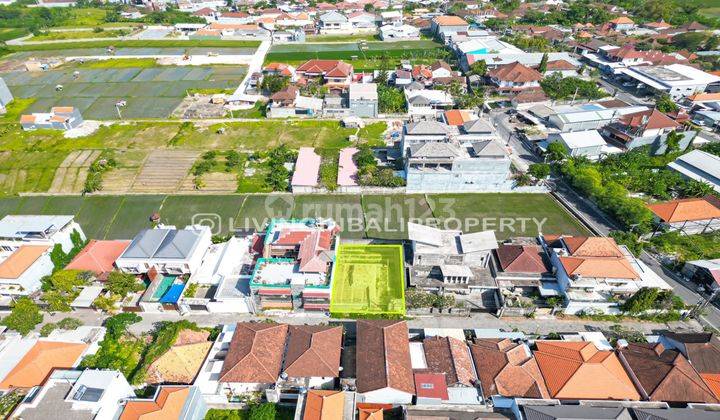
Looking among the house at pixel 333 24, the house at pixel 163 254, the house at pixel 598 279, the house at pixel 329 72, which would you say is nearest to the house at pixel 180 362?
the house at pixel 163 254

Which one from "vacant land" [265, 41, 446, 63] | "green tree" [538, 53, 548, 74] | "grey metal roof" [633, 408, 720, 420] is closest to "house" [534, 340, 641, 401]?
"grey metal roof" [633, 408, 720, 420]

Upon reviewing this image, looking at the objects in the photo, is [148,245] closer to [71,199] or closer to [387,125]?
[71,199]

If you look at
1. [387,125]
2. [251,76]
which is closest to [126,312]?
[387,125]

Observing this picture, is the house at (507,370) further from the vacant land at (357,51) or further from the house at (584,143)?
the vacant land at (357,51)

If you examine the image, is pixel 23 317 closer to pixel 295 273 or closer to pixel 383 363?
pixel 295 273
